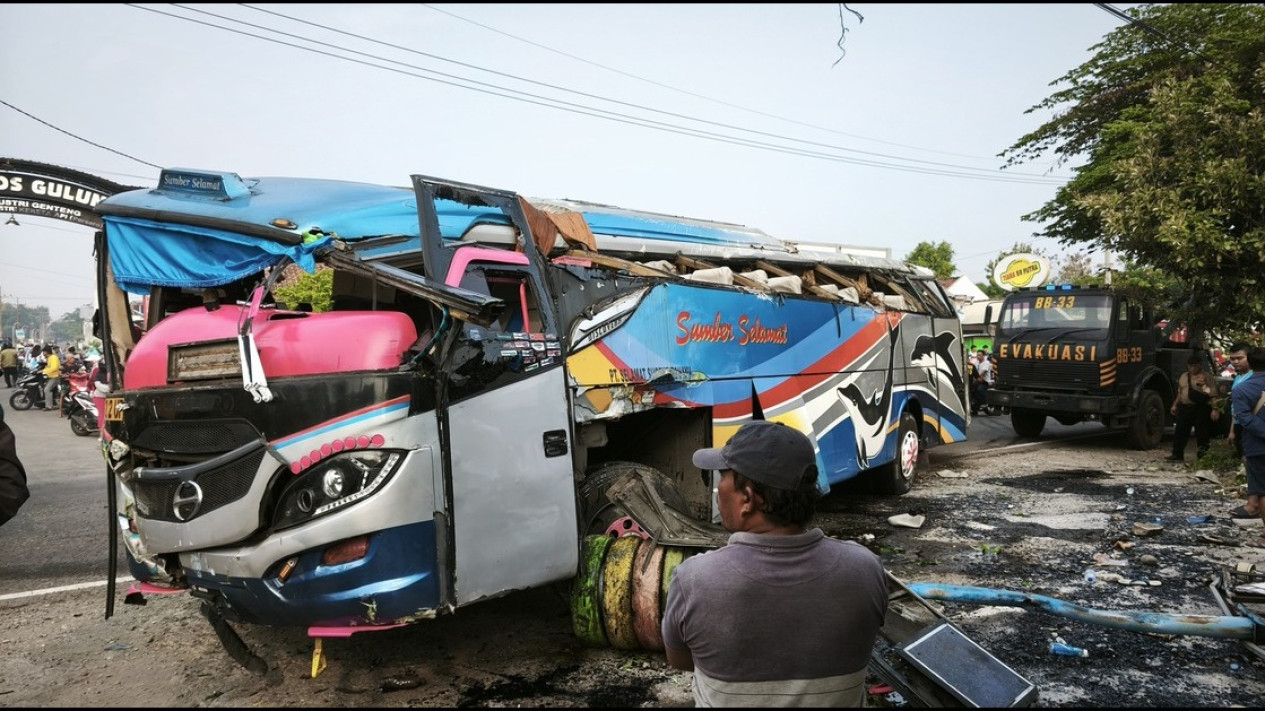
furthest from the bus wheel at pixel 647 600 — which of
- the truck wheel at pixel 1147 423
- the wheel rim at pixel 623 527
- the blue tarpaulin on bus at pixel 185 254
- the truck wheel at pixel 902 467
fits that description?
the truck wheel at pixel 1147 423

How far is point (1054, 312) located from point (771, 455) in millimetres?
13357

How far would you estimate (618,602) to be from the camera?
14.2 ft

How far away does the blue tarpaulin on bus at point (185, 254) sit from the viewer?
395 cm

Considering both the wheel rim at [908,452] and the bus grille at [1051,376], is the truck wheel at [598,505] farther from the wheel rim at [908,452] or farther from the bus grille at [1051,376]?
the bus grille at [1051,376]

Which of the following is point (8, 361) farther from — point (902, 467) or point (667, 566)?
point (667, 566)

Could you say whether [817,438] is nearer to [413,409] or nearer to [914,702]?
[914,702]

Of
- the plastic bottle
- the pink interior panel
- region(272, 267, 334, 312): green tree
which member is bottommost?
the plastic bottle

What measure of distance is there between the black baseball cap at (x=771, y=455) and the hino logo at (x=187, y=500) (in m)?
2.74

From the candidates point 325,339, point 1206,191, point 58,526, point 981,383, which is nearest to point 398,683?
point 325,339

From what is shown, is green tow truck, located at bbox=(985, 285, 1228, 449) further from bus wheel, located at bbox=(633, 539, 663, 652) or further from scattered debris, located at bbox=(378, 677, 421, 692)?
scattered debris, located at bbox=(378, 677, 421, 692)

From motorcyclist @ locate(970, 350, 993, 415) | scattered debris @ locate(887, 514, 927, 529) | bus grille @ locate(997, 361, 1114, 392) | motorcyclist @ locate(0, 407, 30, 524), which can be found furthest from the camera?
motorcyclist @ locate(970, 350, 993, 415)

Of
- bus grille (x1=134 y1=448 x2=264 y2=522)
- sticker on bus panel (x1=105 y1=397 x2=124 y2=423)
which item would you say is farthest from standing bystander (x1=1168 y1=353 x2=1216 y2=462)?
sticker on bus panel (x1=105 y1=397 x2=124 y2=423)

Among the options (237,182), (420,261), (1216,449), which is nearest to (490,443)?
(420,261)

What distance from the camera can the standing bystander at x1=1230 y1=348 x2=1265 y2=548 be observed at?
6141 millimetres
